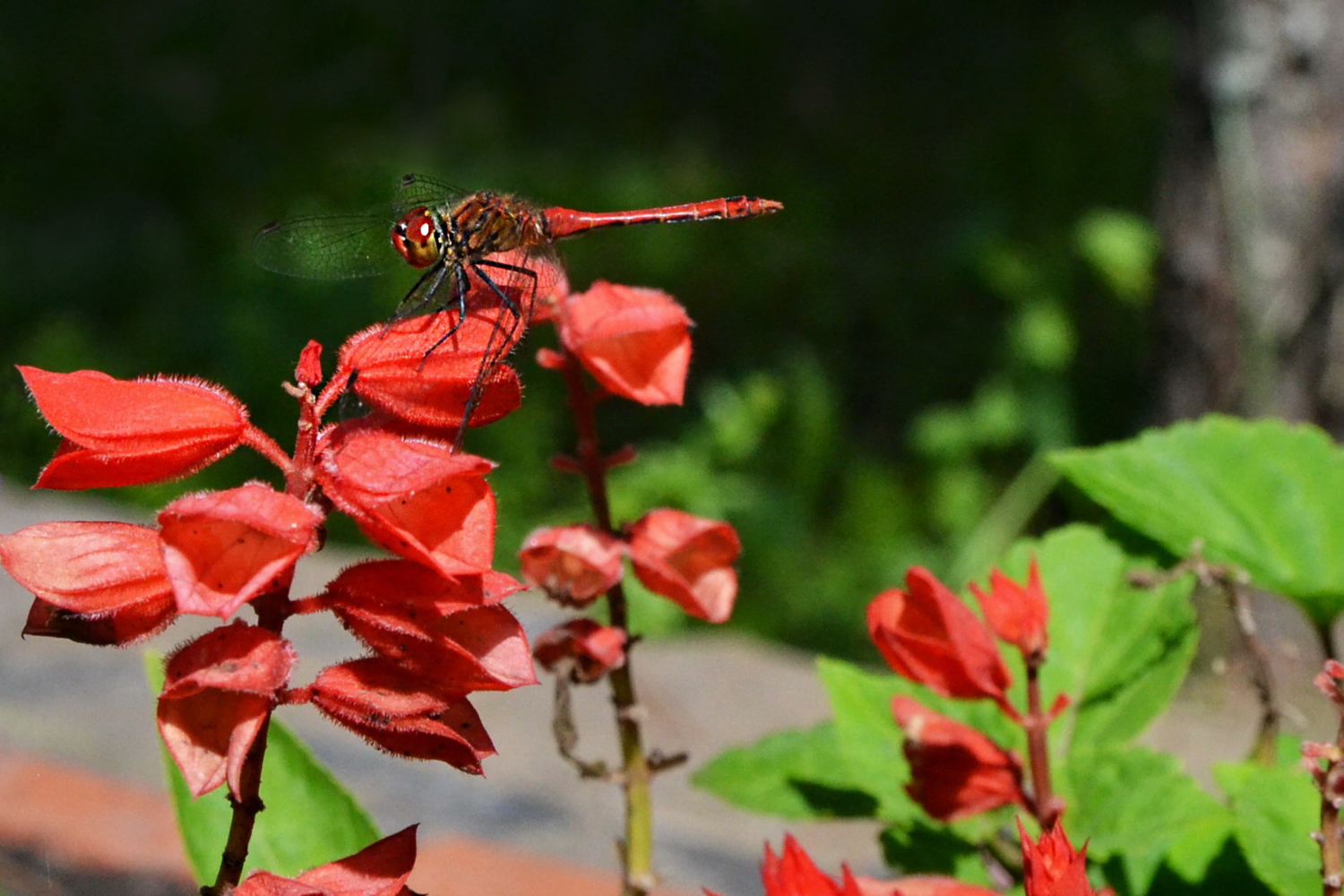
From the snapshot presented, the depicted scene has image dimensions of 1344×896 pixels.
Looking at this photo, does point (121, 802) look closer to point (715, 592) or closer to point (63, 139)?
point (715, 592)

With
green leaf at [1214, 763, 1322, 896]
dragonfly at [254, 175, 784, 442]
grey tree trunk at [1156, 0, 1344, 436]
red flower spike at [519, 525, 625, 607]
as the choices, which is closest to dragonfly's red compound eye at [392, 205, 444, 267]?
dragonfly at [254, 175, 784, 442]

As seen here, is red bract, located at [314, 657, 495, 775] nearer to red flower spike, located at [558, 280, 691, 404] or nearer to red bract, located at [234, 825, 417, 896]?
red bract, located at [234, 825, 417, 896]

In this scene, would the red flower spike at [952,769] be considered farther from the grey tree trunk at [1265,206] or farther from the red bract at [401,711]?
the grey tree trunk at [1265,206]

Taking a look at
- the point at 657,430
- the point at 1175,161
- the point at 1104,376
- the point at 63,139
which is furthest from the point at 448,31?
the point at 1175,161

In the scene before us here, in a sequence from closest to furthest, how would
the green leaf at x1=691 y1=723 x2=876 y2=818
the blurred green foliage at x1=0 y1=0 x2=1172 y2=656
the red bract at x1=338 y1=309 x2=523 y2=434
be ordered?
the red bract at x1=338 y1=309 x2=523 y2=434
the green leaf at x1=691 y1=723 x2=876 y2=818
the blurred green foliage at x1=0 y1=0 x2=1172 y2=656

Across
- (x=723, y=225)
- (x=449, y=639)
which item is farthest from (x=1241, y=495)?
(x=723, y=225)
